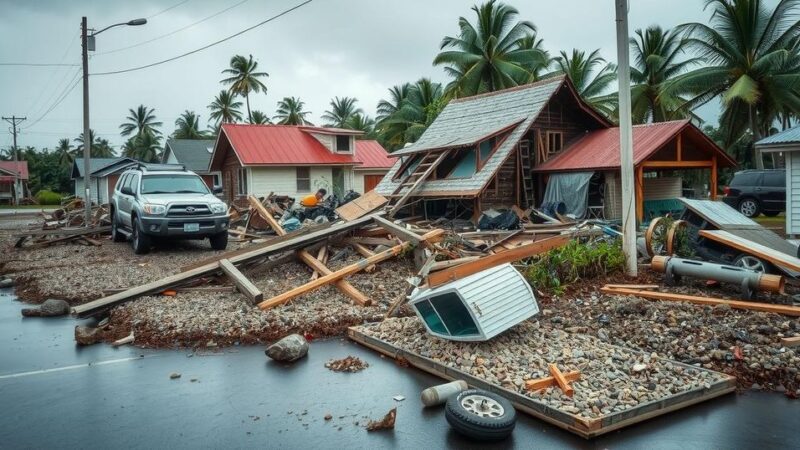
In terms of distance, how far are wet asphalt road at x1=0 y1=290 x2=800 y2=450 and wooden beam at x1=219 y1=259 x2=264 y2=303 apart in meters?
1.95

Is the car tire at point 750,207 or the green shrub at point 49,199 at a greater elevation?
the green shrub at point 49,199

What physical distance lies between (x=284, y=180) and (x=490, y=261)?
2371cm

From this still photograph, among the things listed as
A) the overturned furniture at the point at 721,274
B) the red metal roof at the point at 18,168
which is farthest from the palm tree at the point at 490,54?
Answer: the red metal roof at the point at 18,168

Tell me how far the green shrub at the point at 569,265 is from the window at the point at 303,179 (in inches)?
928

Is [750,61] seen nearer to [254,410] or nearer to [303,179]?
[303,179]

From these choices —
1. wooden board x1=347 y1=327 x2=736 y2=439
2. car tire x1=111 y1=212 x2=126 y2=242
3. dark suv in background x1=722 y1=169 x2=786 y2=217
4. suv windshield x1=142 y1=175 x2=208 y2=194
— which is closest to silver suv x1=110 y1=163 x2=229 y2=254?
suv windshield x1=142 y1=175 x2=208 y2=194

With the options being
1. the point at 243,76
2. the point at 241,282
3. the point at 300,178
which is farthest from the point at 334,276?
the point at 243,76

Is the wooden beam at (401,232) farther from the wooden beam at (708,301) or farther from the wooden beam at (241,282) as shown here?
the wooden beam at (708,301)

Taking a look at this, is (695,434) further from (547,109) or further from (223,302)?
(547,109)

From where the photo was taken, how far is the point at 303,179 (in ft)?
107

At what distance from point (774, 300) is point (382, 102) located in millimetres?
43449

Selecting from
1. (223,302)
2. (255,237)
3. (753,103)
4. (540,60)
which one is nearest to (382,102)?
(540,60)

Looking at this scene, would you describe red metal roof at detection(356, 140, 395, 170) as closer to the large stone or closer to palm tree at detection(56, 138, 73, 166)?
the large stone

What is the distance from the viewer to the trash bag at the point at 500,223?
16281 mm
